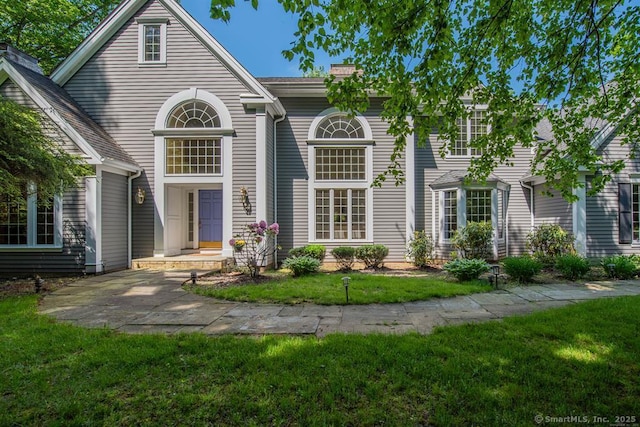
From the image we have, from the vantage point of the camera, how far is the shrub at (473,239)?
943cm

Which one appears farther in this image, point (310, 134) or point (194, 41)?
point (310, 134)

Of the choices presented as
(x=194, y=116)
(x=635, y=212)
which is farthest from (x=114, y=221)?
(x=635, y=212)

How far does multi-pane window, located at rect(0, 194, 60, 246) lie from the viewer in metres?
8.33

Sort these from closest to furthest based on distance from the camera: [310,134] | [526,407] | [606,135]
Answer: [526,407] < [606,135] < [310,134]

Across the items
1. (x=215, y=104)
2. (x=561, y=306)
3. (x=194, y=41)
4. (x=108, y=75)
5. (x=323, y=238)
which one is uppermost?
(x=194, y=41)

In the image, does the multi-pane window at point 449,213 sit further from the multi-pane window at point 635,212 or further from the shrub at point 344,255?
the multi-pane window at point 635,212

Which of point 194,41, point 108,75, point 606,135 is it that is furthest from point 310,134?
point 606,135

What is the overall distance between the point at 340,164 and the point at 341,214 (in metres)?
1.70

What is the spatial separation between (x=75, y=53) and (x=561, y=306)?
13867mm

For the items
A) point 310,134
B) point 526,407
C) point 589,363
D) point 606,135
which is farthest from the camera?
point 310,134

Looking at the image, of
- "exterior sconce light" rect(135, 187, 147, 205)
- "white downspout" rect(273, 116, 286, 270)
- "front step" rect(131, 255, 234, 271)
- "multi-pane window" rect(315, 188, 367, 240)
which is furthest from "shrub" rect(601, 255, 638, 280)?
"exterior sconce light" rect(135, 187, 147, 205)

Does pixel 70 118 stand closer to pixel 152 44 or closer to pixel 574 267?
pixel 152 44

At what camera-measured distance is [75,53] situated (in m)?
9.66

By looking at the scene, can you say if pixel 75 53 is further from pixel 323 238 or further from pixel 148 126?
pixel 323 238
